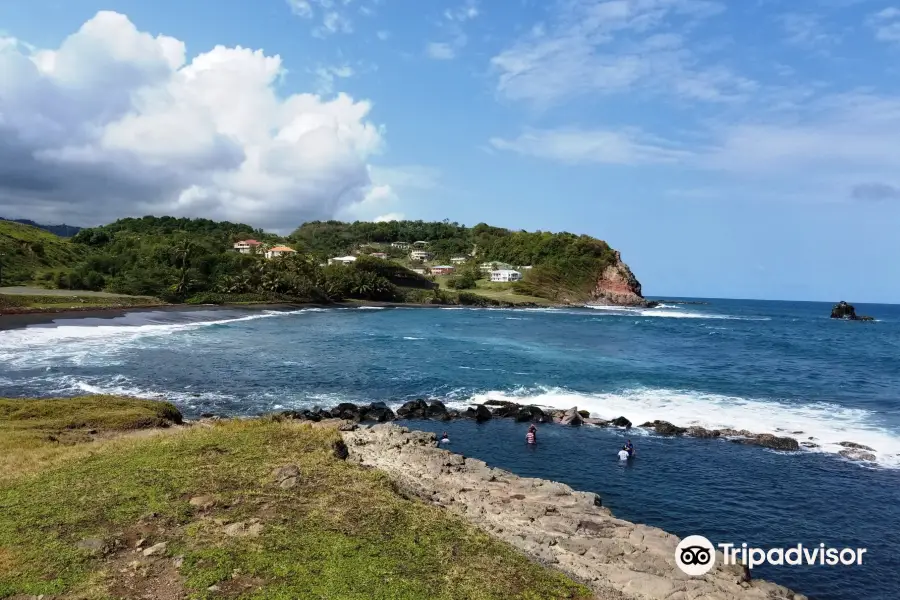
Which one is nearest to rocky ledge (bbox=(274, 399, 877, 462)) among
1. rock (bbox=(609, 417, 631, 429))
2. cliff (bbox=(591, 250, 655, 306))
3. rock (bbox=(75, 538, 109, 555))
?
rock (bbox=(609, 417, 631, 429))

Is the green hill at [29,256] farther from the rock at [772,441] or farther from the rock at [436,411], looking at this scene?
the rock at [772,441]

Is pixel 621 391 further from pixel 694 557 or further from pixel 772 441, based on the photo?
pixel 694 557

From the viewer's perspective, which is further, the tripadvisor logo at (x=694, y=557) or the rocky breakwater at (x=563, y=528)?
the tripadvisor logo at (x=694, y=557)

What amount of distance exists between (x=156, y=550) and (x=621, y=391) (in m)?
33.8

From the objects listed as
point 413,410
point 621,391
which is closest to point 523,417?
point 413,410

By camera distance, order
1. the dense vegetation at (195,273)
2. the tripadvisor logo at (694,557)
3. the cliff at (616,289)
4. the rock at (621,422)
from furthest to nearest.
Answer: the cliff at (616,289)
the dense vegetation at (195,273)
the rock at (621,422)
the tripadvisor logo at (694,557)

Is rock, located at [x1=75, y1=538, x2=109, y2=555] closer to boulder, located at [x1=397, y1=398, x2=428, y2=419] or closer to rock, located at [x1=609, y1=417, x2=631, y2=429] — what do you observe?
boulder, located at [x1=397, y1=398, x2=428, y2=419]

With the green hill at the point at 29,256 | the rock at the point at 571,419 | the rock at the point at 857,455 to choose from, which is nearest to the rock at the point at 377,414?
the rock at the point at 571,419

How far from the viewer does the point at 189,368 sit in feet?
141

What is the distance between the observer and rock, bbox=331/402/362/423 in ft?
100

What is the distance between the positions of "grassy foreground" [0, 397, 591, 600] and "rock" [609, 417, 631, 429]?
59.2 feet

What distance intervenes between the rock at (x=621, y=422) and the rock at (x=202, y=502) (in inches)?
895

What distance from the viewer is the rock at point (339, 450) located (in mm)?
18853

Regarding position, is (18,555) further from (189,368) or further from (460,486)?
(189,368)
